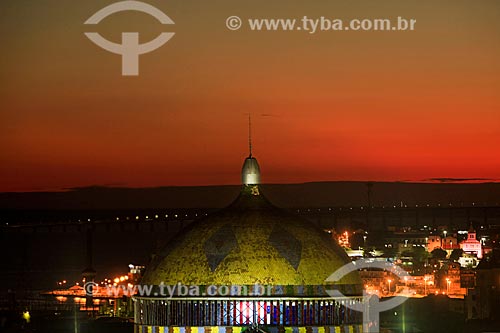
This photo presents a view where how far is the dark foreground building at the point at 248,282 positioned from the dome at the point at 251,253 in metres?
0.02

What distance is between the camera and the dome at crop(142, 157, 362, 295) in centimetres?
4297

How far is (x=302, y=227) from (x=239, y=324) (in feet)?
11.2

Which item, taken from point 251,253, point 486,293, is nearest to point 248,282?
point 251,253

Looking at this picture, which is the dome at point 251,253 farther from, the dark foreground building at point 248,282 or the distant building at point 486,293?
the distant building at point 486,293

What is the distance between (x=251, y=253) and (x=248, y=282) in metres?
0.85

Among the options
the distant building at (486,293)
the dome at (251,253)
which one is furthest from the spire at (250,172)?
the distant building at (486,293)

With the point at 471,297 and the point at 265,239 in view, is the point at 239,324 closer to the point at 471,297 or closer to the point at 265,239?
the point at 265,239

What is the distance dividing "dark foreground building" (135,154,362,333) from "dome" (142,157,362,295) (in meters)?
0.02

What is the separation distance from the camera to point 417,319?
86875 millimetres

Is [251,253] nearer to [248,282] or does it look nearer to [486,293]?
[248,282]

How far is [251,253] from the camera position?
43250 mm

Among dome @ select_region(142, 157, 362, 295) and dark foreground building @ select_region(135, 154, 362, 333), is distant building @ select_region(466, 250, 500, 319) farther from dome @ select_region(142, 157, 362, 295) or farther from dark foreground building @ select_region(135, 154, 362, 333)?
dark foreground building @ select_region(135, 154, 362, 333)

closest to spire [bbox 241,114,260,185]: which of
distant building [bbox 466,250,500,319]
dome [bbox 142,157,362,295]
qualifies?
dome [bbox 142,157,362,295]

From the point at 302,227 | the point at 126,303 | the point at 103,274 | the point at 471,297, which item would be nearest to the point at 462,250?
the point at 103,274
